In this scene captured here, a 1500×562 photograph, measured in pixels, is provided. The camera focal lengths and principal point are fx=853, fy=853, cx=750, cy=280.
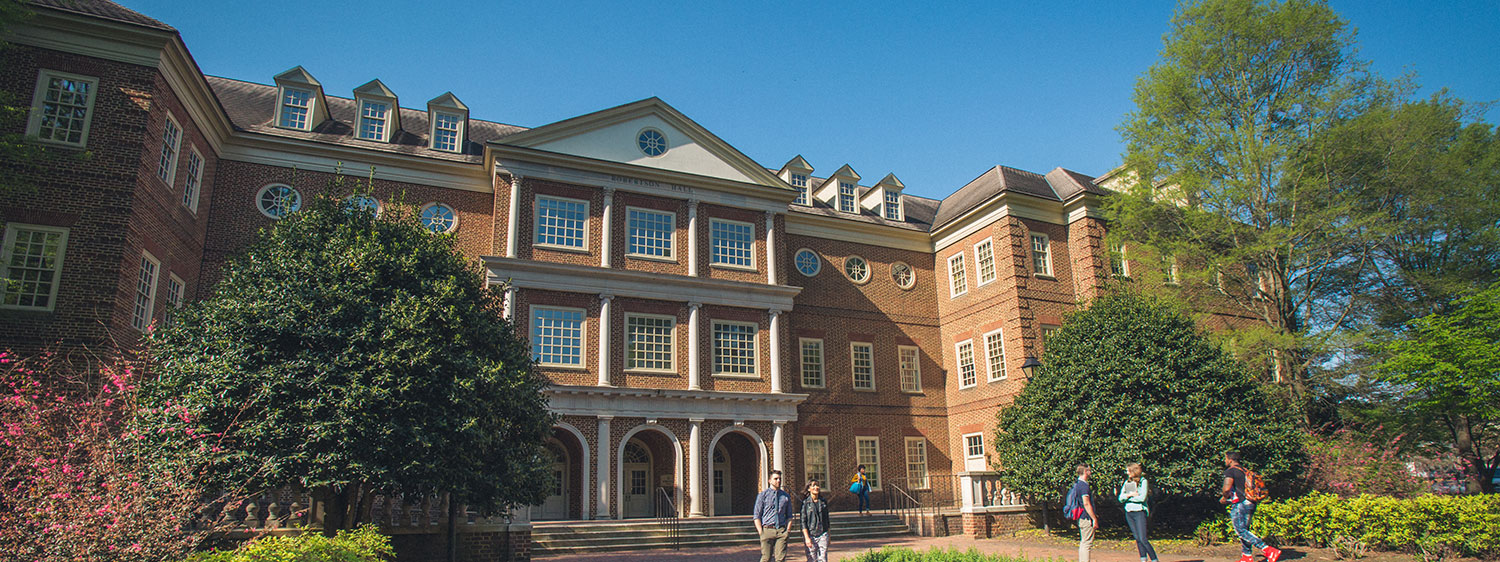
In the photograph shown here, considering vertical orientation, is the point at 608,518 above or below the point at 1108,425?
below

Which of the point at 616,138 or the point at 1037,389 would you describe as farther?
the point at 616,138

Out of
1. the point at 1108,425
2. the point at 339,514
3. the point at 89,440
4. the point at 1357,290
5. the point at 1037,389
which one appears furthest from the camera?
the point at 1357,290

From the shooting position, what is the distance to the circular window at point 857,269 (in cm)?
2861

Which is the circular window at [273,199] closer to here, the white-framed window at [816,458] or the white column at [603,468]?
the white column at [603,468]

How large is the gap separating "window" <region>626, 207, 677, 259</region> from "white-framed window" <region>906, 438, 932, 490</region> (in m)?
10.2

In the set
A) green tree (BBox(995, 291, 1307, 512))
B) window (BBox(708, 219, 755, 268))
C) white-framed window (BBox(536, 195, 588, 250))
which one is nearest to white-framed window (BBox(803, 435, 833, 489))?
window (BBox(708, 219, 755, 268))

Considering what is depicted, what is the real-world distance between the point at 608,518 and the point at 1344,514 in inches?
606

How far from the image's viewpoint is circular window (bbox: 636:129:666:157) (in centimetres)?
2484

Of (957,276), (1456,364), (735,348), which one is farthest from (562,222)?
(1456,364)

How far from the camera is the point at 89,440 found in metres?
9.04

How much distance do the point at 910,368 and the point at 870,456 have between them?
3.41 meters

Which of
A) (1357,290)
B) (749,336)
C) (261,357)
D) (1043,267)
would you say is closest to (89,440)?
(261,357)

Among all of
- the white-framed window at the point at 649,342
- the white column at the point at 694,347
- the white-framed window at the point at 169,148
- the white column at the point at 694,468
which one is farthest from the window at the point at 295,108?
the white column at the point at 694,468

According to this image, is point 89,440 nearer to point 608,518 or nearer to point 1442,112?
point 608,518
